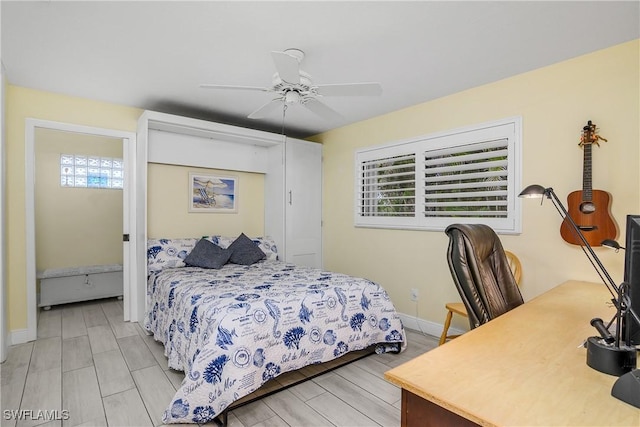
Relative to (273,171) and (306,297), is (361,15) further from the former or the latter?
(273,171)

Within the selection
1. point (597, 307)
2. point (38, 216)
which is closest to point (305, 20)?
point (597, 307)

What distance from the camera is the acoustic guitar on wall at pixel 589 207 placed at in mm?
2232

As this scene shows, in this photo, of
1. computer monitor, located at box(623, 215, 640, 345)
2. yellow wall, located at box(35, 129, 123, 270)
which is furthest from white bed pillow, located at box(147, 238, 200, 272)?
computer monitor, located at box(623, 215, 640, 345)

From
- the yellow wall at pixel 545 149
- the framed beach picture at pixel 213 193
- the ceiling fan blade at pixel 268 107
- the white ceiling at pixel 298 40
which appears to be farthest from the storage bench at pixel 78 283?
the yellow wall at pixel 545 149

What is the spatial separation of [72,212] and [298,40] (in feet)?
14.4

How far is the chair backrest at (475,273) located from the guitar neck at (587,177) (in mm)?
1147

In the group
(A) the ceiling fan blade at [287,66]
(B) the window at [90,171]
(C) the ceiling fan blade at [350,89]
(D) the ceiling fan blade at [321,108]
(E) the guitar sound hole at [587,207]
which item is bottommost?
(E) the guitar sound hole at [587,207]

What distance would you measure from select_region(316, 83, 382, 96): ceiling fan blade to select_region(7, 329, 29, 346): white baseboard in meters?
3.53

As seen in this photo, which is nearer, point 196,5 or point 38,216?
point 196,5

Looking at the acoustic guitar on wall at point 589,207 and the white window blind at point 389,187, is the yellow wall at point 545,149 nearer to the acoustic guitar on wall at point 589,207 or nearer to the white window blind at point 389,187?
the acoustic guitar on wall at point 589,207

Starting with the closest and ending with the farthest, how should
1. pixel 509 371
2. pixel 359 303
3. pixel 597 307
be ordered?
pixel 509 371
pixel 597 307
pixel 359 303

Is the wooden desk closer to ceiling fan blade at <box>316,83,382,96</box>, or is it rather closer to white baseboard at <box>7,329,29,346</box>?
ceiling fan blade at <box>316,83,382,96</box>

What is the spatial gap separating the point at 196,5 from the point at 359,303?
2.36 m

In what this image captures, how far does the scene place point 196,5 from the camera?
1859 millimetres
